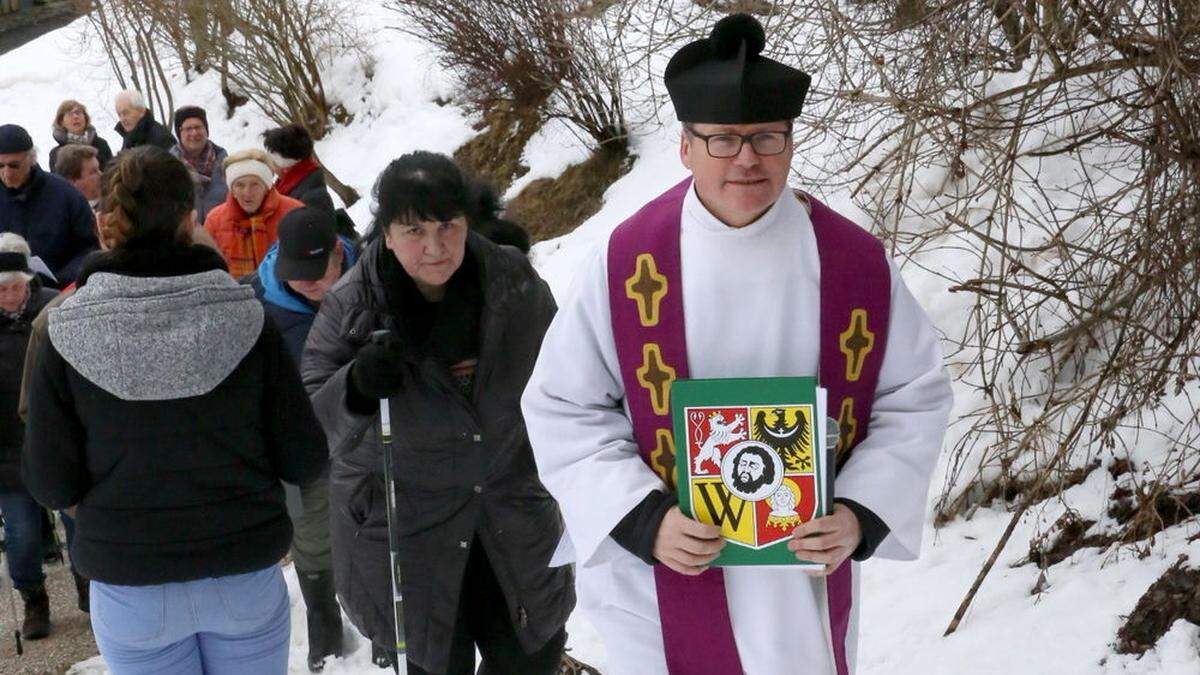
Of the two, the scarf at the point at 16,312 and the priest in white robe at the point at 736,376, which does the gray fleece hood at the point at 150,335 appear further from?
the scarf at the point at 16,312

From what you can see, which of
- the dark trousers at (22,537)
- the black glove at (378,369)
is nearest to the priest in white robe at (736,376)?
the black glove at (378,369)

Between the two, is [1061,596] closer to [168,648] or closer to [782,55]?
[782,55]

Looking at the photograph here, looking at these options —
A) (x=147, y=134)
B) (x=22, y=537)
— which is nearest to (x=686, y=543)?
(x=22, y=537)

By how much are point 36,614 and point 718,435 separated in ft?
14.8

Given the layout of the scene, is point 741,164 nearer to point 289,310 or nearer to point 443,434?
point 443,434

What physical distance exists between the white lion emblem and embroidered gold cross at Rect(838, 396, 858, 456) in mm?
286

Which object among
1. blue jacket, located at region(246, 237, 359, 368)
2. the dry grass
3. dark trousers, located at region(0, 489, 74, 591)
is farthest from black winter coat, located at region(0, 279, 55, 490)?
the dry grass

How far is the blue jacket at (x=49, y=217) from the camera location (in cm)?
729

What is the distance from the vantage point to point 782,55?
5582mm

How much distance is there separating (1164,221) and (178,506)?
3.26m

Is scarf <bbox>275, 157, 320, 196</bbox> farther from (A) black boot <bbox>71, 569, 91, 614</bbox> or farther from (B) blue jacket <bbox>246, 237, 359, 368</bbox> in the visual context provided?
(A) black boot <bbox>71, 569, 91, 614</bbox>

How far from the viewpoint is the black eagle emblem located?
8.80ft

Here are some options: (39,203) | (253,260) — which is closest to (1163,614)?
(253,260)

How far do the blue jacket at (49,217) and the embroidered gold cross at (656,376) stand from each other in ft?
16.8
